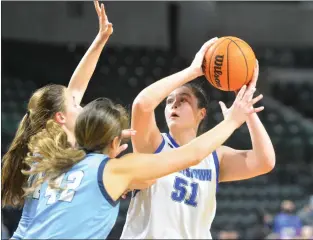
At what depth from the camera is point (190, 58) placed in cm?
1595

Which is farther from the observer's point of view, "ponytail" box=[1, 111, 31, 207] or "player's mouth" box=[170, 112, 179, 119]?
"player's mouth" box=[170, 112, 179, 119]

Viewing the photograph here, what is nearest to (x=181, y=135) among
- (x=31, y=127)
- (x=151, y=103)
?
(x=151, y=103)

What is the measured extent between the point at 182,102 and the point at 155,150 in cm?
32

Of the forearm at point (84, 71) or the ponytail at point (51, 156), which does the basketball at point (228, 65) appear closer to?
the forearm at point (84, 71)

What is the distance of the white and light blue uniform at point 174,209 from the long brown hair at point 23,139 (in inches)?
22.9

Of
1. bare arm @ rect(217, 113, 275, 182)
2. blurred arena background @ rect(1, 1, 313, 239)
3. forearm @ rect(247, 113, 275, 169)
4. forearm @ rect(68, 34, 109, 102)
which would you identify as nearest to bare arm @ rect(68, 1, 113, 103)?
forearm @ rect(68, 34, 109, 102)

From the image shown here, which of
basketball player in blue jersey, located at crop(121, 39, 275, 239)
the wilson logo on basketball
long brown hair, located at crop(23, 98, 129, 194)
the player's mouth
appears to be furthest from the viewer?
the player's mouth

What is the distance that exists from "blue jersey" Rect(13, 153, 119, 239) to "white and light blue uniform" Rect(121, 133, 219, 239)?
0.69m

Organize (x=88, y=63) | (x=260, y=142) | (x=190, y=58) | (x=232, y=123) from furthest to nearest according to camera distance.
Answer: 1. (x=190, y=58)
2. (x=88, y=63)
3. (x=260, y=142)
4. (x=232, y=123)

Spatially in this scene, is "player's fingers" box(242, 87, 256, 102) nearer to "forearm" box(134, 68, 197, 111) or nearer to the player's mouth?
"forearm" box(134, 68, 197, 111)

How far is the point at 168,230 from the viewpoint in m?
3.24

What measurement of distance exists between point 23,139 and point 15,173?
0.17 m

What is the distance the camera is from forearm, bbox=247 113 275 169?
3.37 metres

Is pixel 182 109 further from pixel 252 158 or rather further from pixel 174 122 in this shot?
pixel 252 158
